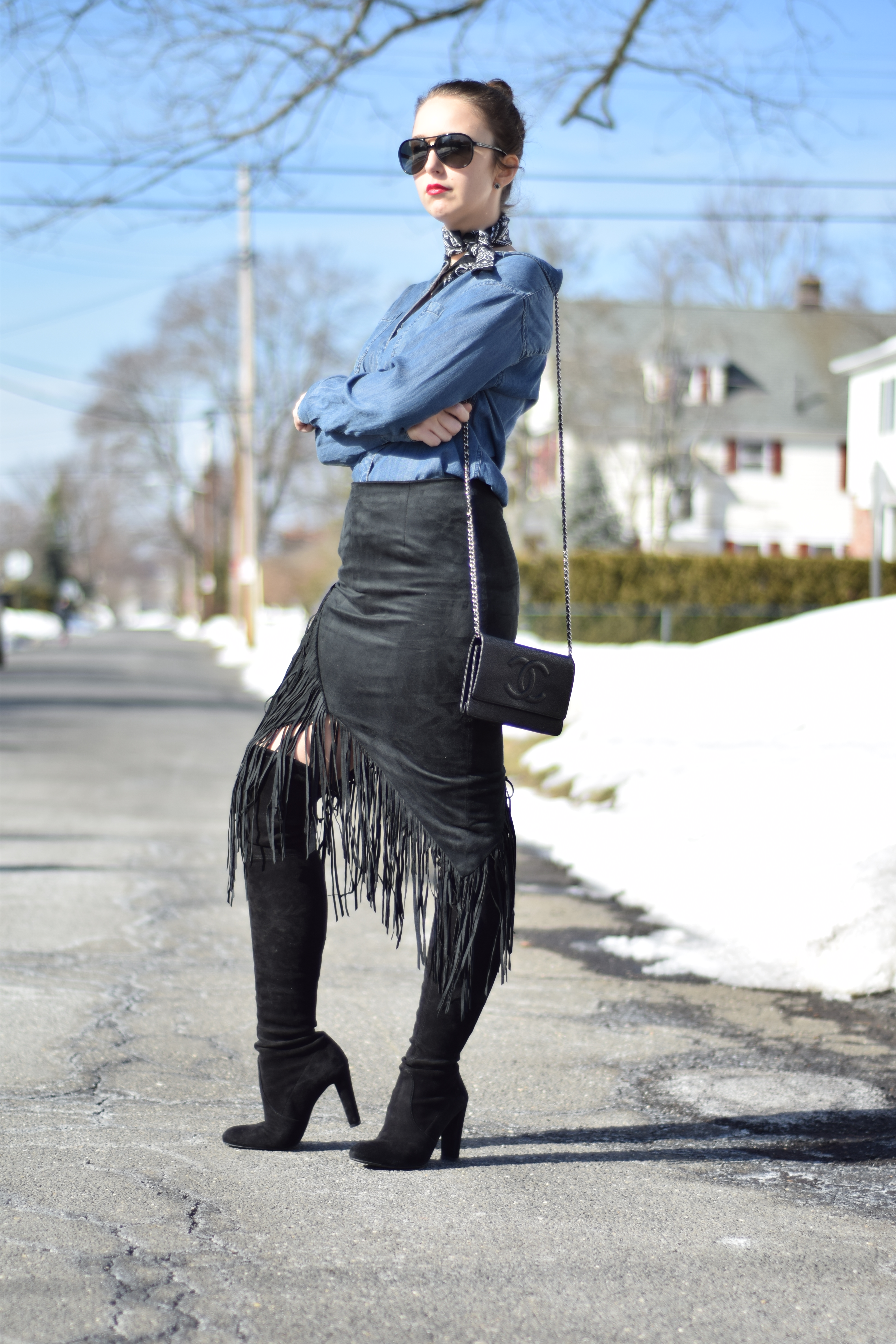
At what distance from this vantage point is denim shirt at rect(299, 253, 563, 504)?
246 centimetres

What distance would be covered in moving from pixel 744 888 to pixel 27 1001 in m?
2.47

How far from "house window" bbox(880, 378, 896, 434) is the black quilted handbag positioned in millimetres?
19804

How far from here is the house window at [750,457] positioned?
4397 centimetres

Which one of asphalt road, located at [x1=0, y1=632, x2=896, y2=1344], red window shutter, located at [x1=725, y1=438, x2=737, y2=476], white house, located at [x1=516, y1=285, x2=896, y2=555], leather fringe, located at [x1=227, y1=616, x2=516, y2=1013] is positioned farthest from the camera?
red window shutter, located at [x1=725, y1=438, x2=737, y2=476]

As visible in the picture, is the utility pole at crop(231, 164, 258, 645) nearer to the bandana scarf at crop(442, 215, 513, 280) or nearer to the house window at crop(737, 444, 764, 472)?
the house window at crop(737, 444, 764, 472)

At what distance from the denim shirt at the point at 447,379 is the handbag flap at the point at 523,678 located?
321mm

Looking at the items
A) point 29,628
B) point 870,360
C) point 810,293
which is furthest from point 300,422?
point 29,628

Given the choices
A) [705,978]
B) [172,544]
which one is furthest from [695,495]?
[705,978]

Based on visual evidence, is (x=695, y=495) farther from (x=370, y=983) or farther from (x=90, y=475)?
(x=90, y=475)

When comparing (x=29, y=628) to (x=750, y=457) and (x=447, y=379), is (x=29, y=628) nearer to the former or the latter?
(x=750, y=457)

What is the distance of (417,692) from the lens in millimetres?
2521

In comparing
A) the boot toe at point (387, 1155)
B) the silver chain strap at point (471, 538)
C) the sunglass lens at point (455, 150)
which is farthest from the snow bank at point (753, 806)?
the sunglass lens at point (455, 150)

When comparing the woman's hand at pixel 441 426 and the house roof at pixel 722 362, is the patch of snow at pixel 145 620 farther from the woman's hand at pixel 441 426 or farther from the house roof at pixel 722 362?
the woman's hand at pixel 441 426

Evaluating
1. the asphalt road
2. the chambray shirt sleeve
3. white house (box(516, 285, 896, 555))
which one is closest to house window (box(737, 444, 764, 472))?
white house (box(516, 285, 896, 555))
